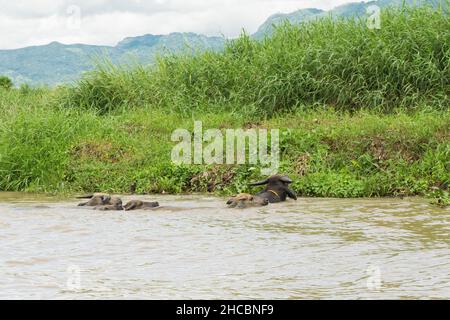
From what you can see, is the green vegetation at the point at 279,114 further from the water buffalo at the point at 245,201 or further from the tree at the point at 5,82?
the tree at the point at 5,82

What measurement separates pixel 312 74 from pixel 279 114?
0.89 meters

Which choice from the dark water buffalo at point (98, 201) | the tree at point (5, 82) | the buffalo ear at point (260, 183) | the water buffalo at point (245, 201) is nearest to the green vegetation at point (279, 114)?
the buffalo ear at point (260, 183)

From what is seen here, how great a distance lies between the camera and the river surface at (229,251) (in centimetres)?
542

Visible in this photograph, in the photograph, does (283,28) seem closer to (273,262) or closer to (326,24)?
(326,24)

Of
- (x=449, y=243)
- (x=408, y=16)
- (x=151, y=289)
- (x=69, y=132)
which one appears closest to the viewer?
(x=151, y=289)

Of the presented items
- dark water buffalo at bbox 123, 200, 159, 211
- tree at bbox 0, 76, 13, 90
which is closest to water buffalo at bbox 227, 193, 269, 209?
dark water buffalo at bbox 123, 200, 159, 211

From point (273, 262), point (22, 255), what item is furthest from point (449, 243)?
point (22, 255)

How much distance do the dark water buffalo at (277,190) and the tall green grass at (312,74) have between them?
3.28 metres

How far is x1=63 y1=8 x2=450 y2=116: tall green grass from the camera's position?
12.5 meters

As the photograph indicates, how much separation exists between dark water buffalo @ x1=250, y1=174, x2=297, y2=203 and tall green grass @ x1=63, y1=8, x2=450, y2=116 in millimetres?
3278

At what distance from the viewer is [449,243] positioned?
6820 millimetres

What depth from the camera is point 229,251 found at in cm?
676

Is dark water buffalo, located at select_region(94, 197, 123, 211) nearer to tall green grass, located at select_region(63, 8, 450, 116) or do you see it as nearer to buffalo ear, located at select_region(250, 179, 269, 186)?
buffalo ear, located at select_region(250, 179, 269, 186)
